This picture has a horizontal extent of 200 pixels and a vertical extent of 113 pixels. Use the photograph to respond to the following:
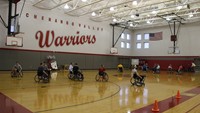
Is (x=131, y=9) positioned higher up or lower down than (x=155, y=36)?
higher up

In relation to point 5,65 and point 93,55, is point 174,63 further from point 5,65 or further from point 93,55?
point 5,65

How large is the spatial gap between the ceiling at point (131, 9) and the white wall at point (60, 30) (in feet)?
2.20

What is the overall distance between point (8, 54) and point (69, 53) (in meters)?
6.40

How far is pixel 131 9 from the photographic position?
18797mm

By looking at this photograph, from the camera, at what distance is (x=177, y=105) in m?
6.18

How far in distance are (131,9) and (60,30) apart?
302 inches

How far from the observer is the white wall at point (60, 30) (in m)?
17.2

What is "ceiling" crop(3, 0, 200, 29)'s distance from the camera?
17.0 meters

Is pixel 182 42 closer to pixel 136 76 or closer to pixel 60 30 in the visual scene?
pixel 60 30

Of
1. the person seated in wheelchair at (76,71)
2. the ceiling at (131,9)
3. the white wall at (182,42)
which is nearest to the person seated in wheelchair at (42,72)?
the person seated in wheelchair at (76,71)

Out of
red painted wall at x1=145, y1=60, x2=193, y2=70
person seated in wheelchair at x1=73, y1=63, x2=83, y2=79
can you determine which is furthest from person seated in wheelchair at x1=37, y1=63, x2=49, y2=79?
red painted wall at x1=145, y1=60, x2=193, y2=70

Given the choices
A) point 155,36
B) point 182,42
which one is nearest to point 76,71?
point 182,42

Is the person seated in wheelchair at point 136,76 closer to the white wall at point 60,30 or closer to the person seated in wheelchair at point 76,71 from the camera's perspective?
the person seated in wheelchair at point 76,71

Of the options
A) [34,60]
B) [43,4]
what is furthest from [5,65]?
[43,4]
